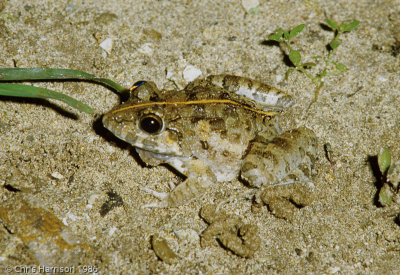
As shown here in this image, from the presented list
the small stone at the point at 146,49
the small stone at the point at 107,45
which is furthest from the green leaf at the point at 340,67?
the small stone at the point at 107,45

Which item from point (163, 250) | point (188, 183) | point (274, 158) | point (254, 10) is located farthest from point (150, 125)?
point (254, 10)

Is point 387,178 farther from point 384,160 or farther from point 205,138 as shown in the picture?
point 205,138

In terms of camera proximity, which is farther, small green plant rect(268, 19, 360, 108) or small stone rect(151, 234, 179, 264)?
small green plant rect(268, 19, 360, 108)

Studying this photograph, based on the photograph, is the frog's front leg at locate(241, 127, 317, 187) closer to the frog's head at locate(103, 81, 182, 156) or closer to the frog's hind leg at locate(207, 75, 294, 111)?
the frog's hind leg at locate(207, 75, 294, 111)

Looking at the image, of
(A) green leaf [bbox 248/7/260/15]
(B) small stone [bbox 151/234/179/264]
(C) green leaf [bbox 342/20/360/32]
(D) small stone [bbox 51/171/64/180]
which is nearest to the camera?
(B) small stone [bbox 151/234/179/264]

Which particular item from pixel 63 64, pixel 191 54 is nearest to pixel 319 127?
pixel 191 54

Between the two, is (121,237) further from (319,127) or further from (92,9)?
(92,9)

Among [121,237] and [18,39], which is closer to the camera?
[121,237]

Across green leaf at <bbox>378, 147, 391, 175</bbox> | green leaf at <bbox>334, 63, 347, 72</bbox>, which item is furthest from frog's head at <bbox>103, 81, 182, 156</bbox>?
green leaf at <bbox>334, 63, 347, 72</bbox>
